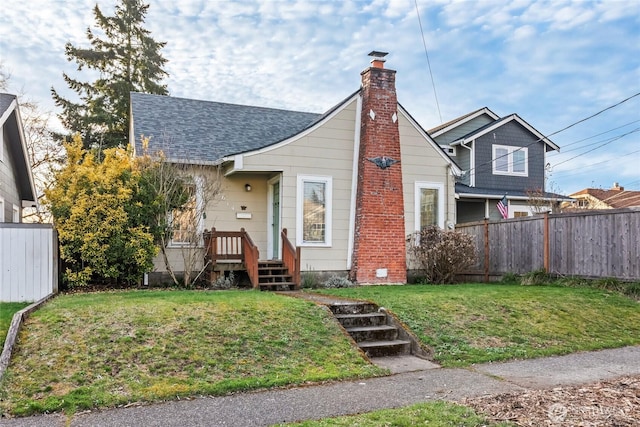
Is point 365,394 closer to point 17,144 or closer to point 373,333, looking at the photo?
point 373,333

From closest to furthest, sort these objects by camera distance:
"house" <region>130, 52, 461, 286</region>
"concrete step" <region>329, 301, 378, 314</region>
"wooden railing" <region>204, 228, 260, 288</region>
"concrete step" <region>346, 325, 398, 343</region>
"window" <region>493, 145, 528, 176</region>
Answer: "concrete step" <region>346, 325, 398, 343</region>
"concrete step" <region>329, 301, 378, 314</region>
"wooden railing" <region>204, 228, 260, 288</region>
"house" <region>130, 52, 461, 286</region>
"window" <region>493, 145, 528, 176</region>

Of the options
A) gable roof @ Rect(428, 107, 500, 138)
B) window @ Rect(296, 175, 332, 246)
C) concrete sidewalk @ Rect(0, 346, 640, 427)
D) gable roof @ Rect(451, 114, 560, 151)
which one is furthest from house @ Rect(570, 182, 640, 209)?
concrete sidewalk @ Rect(0, 346, 640, 427)

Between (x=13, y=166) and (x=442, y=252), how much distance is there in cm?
1298

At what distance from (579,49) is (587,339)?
10.5 meters

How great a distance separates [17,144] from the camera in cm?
1475

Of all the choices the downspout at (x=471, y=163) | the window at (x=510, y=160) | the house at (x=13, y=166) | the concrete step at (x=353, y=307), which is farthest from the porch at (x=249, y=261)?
the window at (x=510, y=160)

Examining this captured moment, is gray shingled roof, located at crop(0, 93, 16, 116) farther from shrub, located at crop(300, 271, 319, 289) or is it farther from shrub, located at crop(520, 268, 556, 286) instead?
shrub, located at crop(520, 268, 556, 286)

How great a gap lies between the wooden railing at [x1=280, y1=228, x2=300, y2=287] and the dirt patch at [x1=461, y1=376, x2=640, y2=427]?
271 inches

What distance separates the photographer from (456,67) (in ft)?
52.3

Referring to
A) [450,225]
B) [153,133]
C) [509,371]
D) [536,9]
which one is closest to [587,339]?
[509,371]

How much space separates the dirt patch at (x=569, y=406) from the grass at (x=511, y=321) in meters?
1.53

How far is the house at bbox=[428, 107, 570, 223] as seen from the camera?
65.8 feet

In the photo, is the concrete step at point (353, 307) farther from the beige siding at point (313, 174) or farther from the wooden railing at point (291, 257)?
the beige siding at point (313, 174)

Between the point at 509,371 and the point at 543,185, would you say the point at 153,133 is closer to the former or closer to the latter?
the point at 509,371
